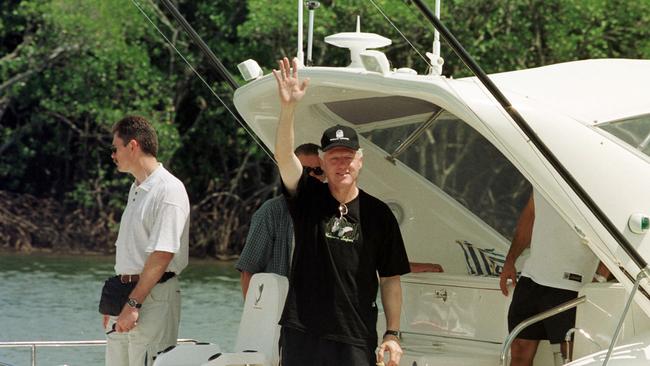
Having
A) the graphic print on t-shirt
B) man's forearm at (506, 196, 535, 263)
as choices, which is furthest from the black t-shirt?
man's forearm at (506, 196, 535, 263)

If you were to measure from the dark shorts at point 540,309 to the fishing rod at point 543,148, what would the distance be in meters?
0.69

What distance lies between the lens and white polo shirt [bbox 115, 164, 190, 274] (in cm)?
666

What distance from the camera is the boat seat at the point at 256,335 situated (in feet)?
21.2

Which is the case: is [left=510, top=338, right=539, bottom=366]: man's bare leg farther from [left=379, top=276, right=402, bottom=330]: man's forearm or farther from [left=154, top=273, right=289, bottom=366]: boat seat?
[left=154, top=273, right=289, bottom=366]: boat seat

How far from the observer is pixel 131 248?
267 inches

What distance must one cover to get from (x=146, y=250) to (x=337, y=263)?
4.06 ft

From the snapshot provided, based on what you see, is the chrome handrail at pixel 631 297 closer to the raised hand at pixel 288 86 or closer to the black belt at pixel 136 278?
the raised hand at pixel 288 86

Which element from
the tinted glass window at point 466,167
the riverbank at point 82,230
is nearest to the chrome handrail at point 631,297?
the tinted glass window at point 466,167

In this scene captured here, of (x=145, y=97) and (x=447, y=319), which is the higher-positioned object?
(x=145, y=97)

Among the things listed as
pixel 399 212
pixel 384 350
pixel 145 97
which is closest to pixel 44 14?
pixel 145 97

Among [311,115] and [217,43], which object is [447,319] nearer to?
[311,115]

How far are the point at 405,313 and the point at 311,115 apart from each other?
1265mm

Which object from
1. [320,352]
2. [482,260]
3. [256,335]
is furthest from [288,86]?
[482,260]

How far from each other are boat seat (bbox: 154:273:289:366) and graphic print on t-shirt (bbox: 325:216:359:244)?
0.88 metres
